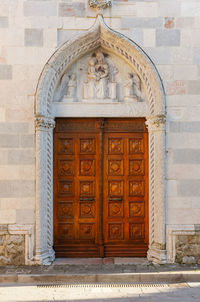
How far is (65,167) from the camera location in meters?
5.54

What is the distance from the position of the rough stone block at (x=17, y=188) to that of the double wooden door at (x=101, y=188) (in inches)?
19.9

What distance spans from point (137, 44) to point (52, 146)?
86.1 inches

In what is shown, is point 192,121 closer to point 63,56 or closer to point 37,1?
point 63,56

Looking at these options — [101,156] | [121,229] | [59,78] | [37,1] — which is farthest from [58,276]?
[37,1]

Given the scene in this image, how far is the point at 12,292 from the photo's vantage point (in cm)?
444

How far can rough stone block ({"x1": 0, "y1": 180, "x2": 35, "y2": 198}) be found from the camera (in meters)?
5.18

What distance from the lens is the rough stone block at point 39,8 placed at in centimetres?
520

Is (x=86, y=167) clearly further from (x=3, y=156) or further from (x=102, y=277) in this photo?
(x=102, y=277)

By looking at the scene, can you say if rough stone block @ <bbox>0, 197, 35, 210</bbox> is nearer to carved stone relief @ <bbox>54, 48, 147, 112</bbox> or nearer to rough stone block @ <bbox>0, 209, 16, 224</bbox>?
rough stone block @ <bbox>0, 209, 16, 224</bbox>

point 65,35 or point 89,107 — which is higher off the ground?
point 65,35

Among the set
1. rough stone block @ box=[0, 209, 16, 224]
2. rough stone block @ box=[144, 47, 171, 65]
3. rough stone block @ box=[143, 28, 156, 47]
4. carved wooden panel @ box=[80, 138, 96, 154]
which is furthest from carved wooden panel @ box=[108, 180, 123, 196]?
rough stone block @ box=[143, 28, 156, 47]

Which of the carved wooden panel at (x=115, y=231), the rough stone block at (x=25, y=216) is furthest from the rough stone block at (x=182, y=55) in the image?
the rough stone block at (x=25, y=216)

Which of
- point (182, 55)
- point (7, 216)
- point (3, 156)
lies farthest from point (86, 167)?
point (182, 55)

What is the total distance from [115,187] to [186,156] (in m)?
1.30
